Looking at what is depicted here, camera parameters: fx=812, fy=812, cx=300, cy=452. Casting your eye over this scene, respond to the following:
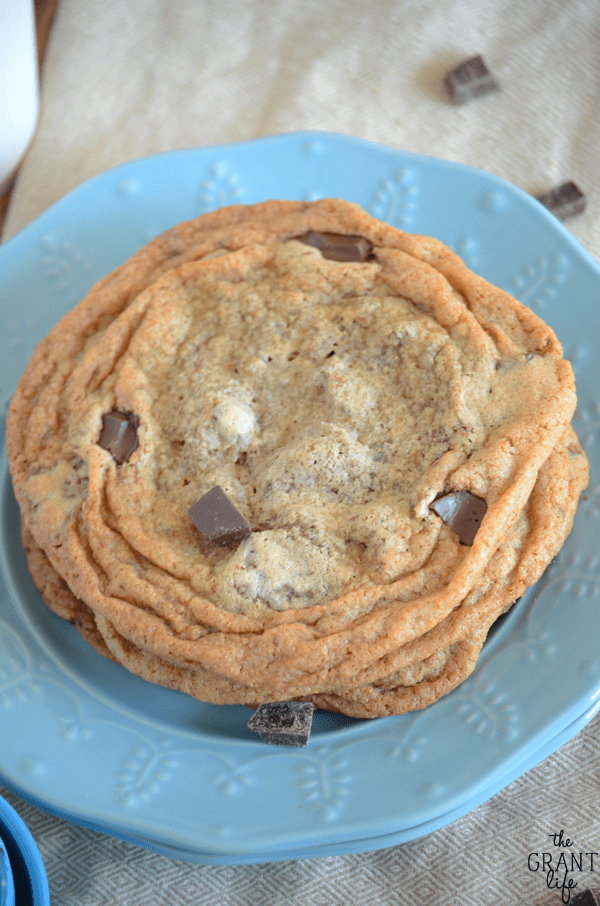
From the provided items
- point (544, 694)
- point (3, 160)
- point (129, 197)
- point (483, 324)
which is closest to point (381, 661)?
point (544, 694)

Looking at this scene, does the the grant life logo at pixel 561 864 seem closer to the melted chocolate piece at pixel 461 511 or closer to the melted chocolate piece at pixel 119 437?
the melted chocolate piece at pixel 461 511

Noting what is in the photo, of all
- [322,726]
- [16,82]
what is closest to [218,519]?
[322,726]

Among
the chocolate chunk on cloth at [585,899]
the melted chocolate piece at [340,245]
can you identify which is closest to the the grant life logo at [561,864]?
the chocolate chunk on cloth at [585,899]

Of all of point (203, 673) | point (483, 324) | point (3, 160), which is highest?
point (3, 160)

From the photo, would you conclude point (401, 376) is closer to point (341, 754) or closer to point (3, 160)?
point (341, 754)

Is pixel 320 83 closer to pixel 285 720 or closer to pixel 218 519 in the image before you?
pixel 218 519

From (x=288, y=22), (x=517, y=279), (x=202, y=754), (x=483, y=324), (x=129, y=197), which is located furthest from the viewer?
(x=288, y=22)
